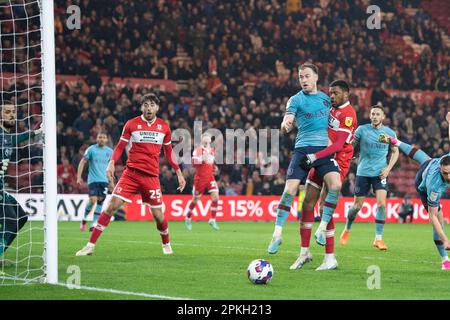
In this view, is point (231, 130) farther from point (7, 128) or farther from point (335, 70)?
point (7, 128)

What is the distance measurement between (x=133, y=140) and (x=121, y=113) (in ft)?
45.1

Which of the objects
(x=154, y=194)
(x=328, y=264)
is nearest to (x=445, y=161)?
(x=328, y=264)

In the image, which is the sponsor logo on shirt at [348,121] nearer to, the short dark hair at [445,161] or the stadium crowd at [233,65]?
the short dark hair at [445,161]

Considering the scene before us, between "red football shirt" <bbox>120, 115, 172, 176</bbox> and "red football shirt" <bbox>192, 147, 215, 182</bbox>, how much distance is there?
9.01m

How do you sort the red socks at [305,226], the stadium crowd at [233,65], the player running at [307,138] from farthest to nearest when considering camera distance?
the stadium crowd at [233,65]
the red socks at [305,226]
the player running at [307,138]

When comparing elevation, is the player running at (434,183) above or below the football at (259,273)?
above

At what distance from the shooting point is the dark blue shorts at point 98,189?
18.7 metres

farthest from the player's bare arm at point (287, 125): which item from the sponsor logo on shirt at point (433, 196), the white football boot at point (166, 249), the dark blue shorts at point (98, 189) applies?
the dark blue shorts at point (98, 189)

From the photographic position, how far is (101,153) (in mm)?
18625

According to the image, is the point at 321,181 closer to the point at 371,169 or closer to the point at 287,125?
the point at 287,125

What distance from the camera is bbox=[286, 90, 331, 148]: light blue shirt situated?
407 inches

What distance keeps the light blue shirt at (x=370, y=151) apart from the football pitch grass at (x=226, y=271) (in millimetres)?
1418

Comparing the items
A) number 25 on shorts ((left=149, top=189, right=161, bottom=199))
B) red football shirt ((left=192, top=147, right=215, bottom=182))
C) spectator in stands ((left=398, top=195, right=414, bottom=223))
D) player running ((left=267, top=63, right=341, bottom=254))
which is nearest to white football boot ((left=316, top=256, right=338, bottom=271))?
player running ((left=267, top=63, right=341, bottom=254))

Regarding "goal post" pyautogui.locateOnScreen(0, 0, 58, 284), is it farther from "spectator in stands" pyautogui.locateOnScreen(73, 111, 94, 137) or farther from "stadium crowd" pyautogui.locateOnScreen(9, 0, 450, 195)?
"stadium crowd" pyautogui.locateOnScreen(9, 0, 450, 195)
